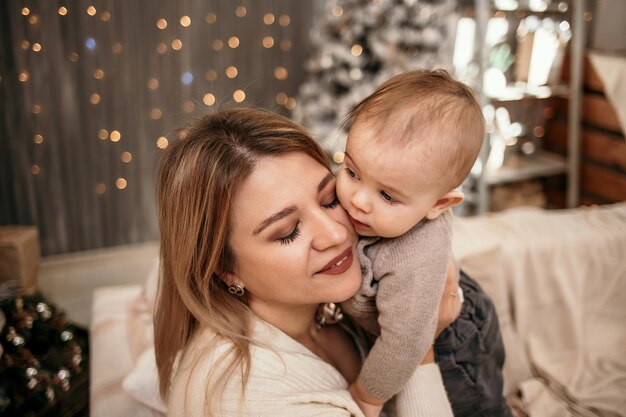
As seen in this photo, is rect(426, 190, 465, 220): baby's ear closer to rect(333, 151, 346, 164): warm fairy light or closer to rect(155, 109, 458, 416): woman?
rect(155, 109, 458, 416): woman

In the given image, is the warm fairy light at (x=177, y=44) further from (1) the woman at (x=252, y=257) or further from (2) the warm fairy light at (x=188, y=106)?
(1) the woman at (x=252, y=257)

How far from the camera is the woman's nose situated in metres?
1.16

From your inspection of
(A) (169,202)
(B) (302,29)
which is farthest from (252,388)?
(B) (302,29)

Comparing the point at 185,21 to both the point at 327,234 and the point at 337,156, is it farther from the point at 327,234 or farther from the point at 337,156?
the point at 327,234

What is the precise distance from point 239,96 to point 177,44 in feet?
1.82

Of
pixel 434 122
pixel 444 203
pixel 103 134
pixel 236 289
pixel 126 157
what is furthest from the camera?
pixel 126 157

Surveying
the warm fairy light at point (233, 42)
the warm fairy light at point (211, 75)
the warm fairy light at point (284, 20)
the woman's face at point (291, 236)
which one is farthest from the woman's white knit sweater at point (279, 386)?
the warm fairy light at point (284, 20)

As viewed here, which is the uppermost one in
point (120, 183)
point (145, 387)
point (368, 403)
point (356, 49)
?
point (356, 49)

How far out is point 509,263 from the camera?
7.00 feet

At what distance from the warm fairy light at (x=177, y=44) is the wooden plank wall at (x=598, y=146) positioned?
2.82 metres

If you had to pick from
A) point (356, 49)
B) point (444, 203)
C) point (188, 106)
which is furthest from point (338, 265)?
point (188, 106)

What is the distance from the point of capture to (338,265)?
1.19 meters

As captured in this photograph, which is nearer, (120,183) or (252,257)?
(252,257)

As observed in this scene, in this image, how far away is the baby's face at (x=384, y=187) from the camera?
1.12m
